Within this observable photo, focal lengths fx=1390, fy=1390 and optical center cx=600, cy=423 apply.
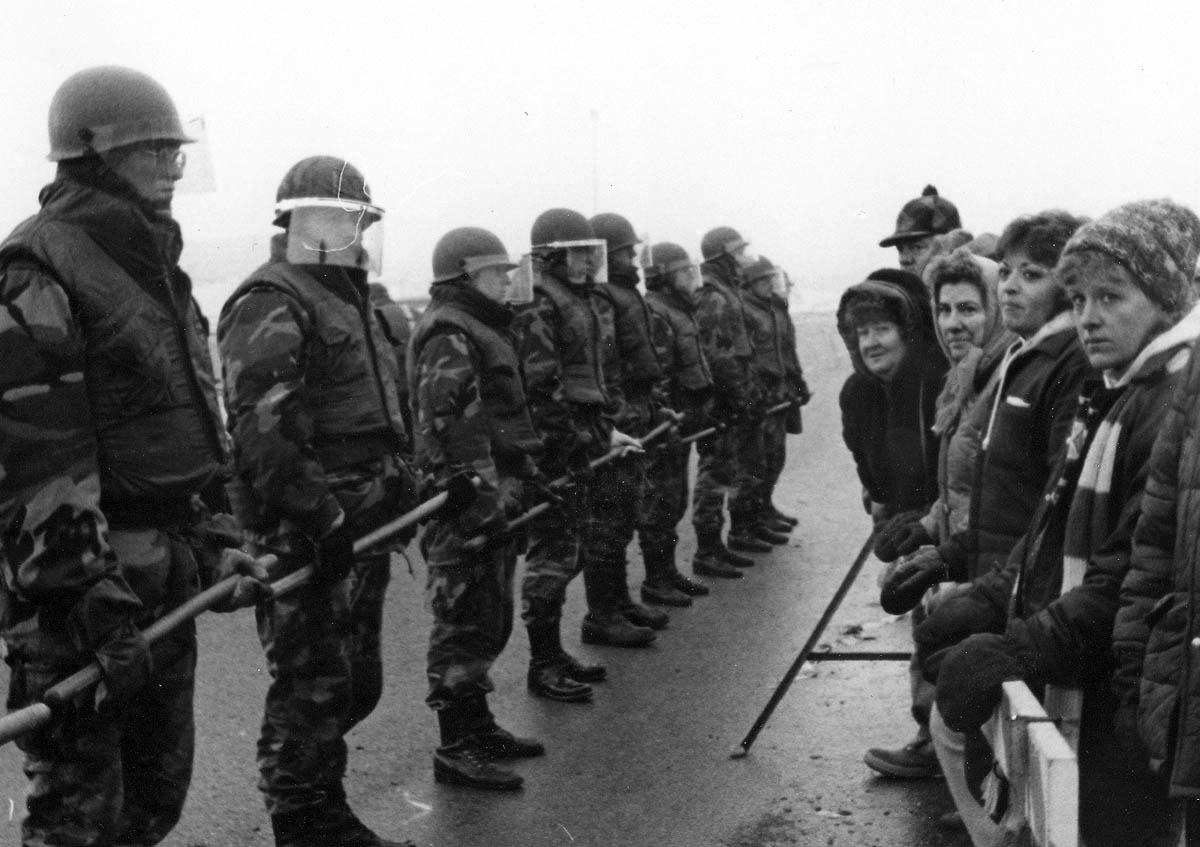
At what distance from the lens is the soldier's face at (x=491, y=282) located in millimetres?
5797

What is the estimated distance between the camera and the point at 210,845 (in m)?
4.52

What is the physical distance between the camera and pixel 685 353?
32.9ft

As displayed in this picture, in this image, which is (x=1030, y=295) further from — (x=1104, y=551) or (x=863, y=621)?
(x=863, y=621)

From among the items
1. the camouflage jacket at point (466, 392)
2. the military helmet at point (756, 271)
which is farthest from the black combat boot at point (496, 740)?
the military helmet at point (756, 271)

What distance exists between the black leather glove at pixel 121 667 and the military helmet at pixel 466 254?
2.99 m

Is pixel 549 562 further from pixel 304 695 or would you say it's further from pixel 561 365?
pixel 304 695

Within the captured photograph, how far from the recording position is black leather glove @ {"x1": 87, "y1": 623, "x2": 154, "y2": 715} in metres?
2.98

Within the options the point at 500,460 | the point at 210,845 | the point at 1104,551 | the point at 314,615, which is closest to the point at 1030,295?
the point at 1104,551

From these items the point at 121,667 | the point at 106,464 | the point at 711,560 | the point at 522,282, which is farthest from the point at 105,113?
the point at 711,560

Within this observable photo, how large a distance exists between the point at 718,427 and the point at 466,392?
16.5ft

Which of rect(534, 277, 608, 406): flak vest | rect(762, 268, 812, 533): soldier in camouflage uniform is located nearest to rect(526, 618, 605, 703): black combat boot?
rect(534, 277, 608, 406): flak vest

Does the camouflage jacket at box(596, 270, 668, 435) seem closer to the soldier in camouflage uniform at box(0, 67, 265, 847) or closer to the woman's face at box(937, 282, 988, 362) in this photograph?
the woman's face at box(937, 282, 988, 362)

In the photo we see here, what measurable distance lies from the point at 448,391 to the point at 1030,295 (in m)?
2.33

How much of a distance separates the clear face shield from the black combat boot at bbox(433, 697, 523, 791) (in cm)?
178
